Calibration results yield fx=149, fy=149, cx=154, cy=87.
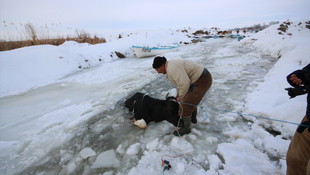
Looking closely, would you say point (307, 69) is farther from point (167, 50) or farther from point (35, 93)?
point (167, 50)

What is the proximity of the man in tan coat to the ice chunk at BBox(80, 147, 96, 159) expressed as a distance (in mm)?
1406

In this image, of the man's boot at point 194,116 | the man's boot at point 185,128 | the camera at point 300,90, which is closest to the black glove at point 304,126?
the camera at point 300,90

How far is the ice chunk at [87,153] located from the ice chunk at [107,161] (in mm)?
145

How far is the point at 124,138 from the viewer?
8.61ft

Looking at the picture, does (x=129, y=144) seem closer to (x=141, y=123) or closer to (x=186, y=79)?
(x=141, y=123)

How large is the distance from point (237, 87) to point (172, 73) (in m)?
3.03

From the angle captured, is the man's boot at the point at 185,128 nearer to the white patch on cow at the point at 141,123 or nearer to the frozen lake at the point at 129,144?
the frozen lake at the point at 129,144

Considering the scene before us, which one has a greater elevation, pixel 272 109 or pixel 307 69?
pixel 307 69

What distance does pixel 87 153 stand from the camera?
2.34 metres

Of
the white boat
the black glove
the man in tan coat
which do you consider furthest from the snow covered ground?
the white boat

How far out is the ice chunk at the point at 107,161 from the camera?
83.4 inches

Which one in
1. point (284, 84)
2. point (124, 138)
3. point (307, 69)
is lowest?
point (124, 138)

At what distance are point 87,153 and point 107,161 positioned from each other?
398 millimetres

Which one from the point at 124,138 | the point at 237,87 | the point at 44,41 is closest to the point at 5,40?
the point at 44,41
